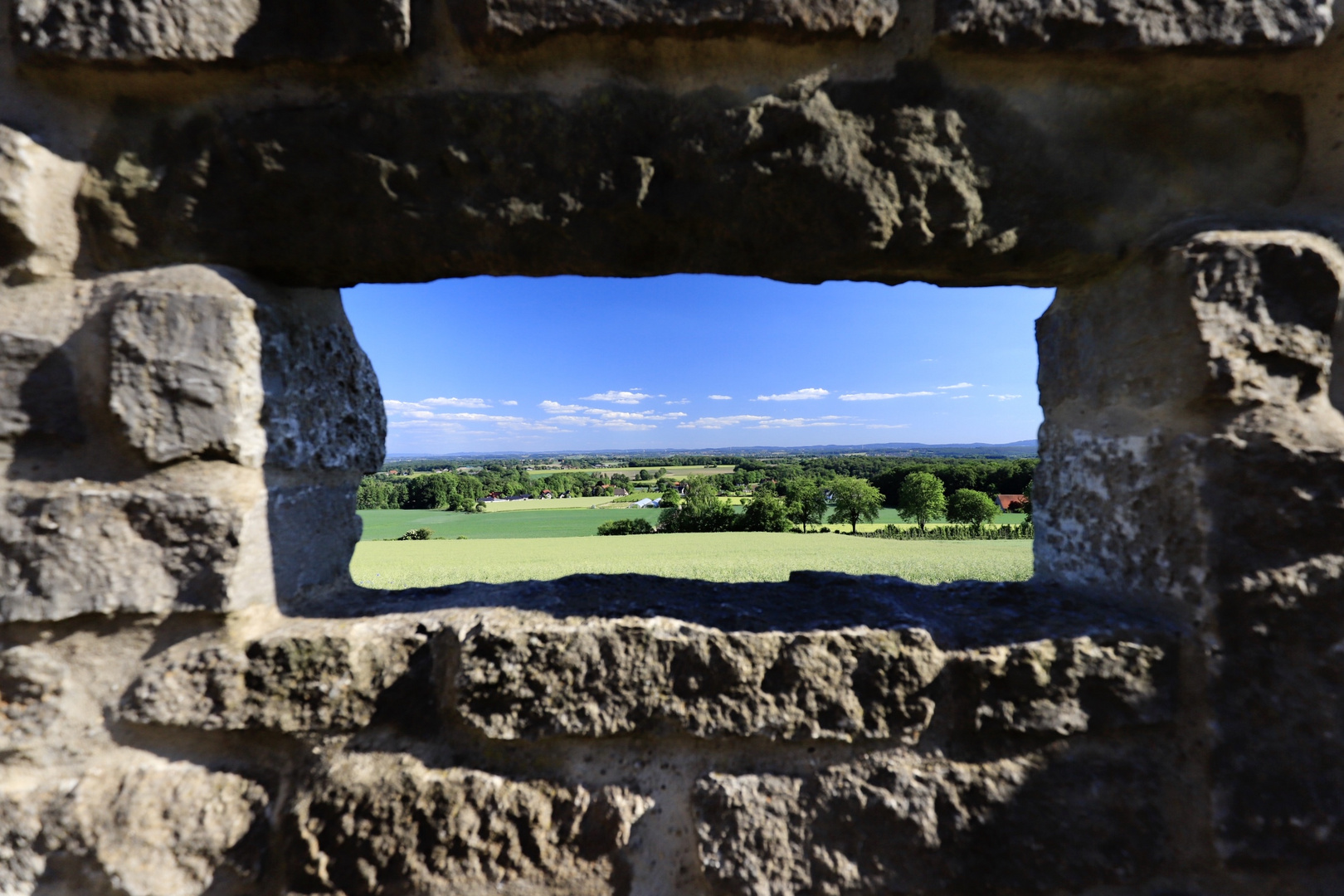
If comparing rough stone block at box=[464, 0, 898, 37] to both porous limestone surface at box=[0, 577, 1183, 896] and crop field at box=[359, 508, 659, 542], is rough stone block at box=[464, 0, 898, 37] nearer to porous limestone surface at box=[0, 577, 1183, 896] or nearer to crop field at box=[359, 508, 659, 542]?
porous limestone surface at box=[0, 577, 1183, 896]

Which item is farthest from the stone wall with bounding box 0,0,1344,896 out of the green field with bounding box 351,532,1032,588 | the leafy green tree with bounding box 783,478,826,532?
the leafy green tree with bounding box 783,478,826,532

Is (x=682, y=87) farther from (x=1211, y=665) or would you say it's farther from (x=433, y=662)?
(x=1211, y=665)

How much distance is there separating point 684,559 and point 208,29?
942cm

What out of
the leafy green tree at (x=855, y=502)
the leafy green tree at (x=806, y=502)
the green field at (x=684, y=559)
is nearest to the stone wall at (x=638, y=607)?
the green field at (x=684, y=559)

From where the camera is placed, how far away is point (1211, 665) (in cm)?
89

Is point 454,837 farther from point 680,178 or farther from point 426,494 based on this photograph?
point 426,494

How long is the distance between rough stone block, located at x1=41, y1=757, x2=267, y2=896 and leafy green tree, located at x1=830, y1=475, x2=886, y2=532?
110 feet

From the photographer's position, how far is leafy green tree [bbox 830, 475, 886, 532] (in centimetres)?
3316

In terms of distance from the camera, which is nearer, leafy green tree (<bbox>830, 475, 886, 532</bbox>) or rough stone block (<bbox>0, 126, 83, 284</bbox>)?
rough stone block (<bbox>0, 126, 83, 284</bbox>)

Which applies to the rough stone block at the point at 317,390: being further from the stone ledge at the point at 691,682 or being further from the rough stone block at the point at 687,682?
the rough stone block at the point at 687,682

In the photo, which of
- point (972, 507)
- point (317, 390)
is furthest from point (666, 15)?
point (972, 507)

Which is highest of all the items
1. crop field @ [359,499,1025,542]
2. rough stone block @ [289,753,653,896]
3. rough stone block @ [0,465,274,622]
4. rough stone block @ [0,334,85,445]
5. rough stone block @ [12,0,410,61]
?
rough stone block @ [12,0,410,61]

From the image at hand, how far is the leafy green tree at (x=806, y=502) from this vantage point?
3183 cm

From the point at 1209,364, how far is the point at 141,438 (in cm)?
161
